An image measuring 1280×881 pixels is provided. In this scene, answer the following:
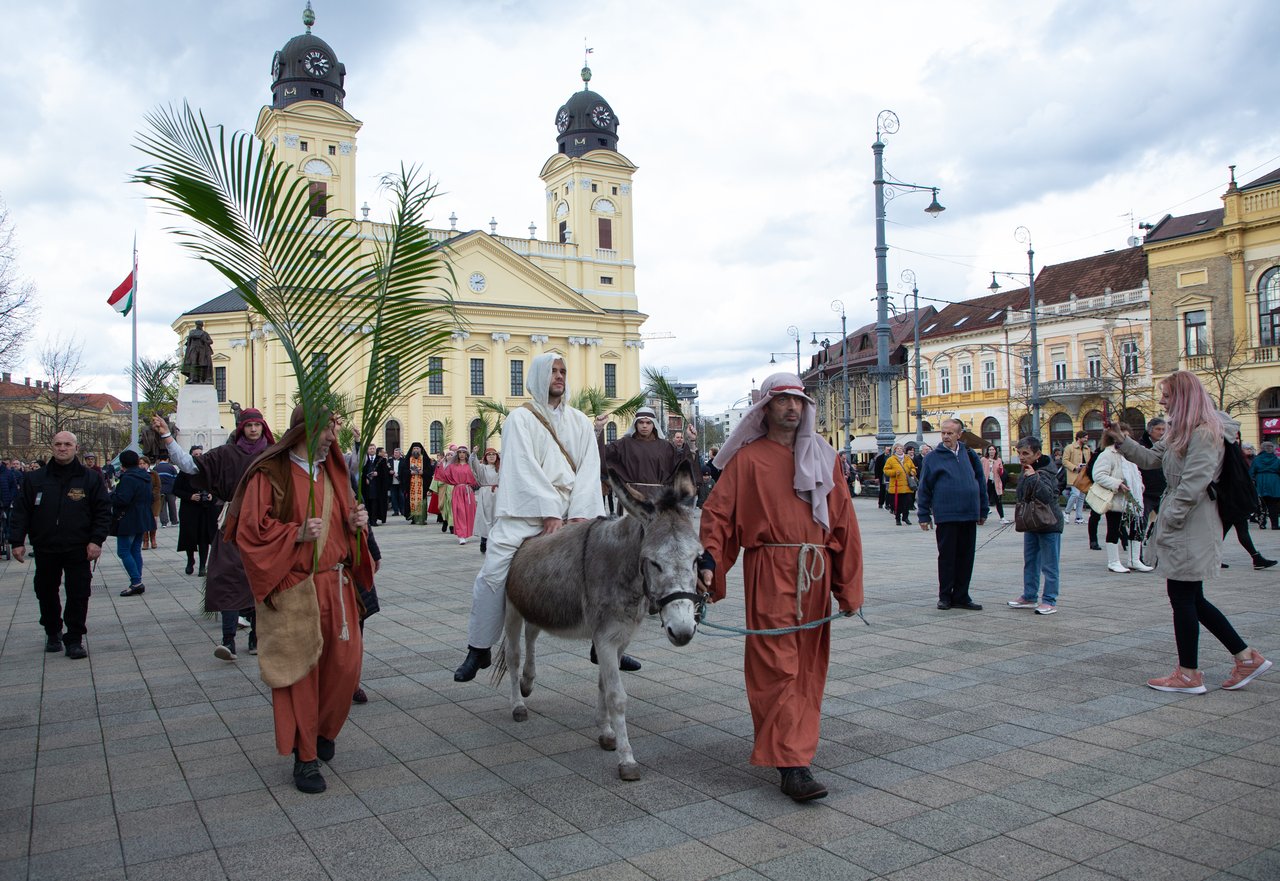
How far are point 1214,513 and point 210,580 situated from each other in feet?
24.8

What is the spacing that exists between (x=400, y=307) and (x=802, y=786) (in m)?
3.18

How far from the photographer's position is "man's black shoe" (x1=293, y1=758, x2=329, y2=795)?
4512 mm

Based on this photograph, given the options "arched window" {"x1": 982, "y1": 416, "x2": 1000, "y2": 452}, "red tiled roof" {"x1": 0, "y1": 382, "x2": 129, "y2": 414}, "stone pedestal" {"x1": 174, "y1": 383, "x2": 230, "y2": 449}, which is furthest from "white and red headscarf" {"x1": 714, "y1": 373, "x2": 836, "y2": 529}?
"arched window" {"x1": 982, "y1": 416, "x2": 1000, "y2": 452}

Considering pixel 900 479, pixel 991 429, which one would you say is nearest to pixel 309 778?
pixel 900 479

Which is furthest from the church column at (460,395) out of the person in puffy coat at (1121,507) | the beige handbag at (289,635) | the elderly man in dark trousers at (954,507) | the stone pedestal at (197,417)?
the beige handbag at (289,635)

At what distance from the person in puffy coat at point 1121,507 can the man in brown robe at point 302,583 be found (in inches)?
415

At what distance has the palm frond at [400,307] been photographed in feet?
16.1

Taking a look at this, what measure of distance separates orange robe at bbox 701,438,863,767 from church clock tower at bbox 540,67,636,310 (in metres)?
74.7

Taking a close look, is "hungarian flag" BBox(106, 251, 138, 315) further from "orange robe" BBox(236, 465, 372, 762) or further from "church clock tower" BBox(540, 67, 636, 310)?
"church clock tower" BBox(540, 67, 636, 310)

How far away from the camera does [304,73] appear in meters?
68.6

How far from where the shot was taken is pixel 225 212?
15.0ft

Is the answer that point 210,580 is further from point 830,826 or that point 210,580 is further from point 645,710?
point 830,826

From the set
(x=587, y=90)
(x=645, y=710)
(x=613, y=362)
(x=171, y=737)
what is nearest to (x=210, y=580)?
(x=171, y=737)

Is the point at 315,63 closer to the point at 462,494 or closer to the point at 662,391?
the point at 462,494
